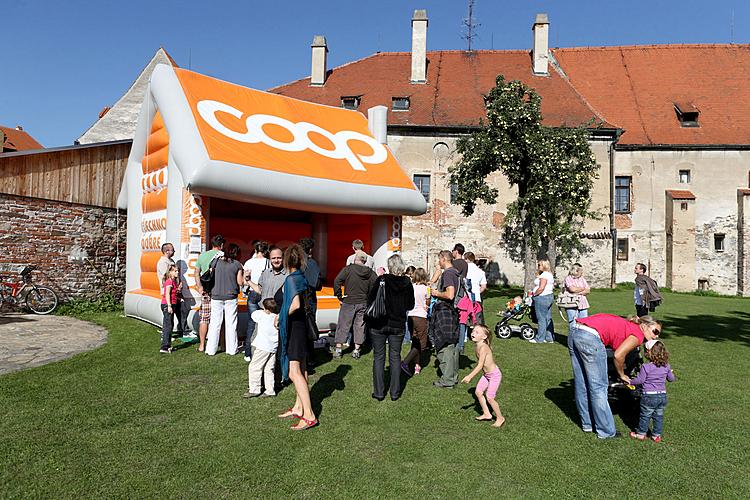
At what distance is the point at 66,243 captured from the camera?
1296cm

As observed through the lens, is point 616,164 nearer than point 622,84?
Yes

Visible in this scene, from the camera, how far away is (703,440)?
5.19 meters

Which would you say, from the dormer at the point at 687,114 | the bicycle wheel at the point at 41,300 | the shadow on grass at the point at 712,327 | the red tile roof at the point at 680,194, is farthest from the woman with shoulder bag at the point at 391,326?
the dormer at the point at 687,114

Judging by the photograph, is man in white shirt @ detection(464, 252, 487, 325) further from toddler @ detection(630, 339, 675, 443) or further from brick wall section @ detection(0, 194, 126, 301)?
brick wall section @ detection(0, 194, 126, 301)

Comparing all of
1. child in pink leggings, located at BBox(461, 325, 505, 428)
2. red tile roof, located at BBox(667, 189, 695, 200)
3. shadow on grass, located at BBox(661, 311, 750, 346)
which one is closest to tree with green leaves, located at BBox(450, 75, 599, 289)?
shadow on grass, located at BBox(661, 311, 750, 346)

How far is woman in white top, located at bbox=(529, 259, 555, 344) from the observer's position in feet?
32.4

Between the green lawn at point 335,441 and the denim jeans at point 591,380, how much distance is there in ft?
0.62

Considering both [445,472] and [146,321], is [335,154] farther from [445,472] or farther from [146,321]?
[445,472]

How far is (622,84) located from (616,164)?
18.0ft

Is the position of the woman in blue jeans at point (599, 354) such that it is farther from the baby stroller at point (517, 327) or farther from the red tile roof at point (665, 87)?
the red tile roof at point (665, 87)

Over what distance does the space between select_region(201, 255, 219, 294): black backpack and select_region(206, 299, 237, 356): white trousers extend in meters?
0.21

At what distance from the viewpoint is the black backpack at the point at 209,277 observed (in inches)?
314

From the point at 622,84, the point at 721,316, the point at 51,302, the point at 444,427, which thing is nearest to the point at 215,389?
the point at 444,427

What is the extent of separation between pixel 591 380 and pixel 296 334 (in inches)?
110
